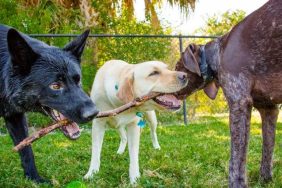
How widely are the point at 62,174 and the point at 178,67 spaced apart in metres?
1.45

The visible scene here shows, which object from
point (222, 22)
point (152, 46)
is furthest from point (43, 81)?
point (222, 22)

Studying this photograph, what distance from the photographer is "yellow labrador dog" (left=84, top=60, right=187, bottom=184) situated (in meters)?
4.06

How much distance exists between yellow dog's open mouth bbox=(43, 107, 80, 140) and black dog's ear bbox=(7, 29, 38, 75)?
0.34 meters

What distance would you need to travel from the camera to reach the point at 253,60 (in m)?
3.34

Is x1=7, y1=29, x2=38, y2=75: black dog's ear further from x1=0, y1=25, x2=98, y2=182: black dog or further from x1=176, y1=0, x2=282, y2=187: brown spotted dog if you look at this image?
x1=176, y1=0, x2=282, y2=187: brown spotted dog

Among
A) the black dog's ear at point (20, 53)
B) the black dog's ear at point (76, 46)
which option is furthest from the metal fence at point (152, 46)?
the black dog's ear at point (20, 53)

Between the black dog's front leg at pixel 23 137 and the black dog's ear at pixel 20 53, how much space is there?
89cm

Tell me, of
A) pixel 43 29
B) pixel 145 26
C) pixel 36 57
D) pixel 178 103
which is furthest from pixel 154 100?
pixel 145 26

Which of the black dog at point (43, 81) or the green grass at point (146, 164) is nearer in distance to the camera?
the black dog at point (43, 81)

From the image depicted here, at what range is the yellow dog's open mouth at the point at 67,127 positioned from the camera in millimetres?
3400

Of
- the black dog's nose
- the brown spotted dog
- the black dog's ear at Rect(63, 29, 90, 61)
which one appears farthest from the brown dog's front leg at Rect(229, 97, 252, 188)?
the black dog's ear at Rect(63, 29, 90, 61)

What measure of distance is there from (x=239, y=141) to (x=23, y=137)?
1946 mm

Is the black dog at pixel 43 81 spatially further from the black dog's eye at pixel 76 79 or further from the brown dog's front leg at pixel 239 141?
the brown dog's front leg at pixel 239 141

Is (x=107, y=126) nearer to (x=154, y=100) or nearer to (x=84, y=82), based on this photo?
(x=154, y=100)
